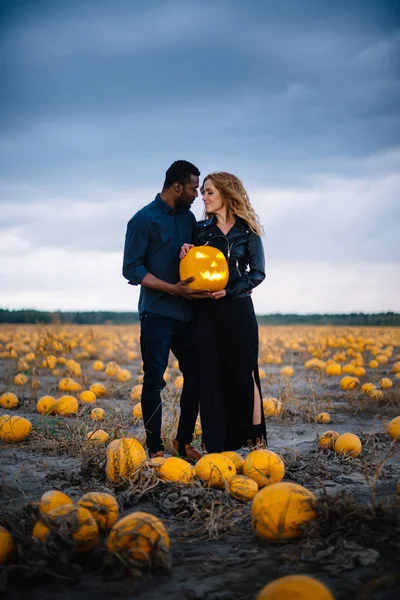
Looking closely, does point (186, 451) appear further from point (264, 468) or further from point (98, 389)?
point (98, 389)

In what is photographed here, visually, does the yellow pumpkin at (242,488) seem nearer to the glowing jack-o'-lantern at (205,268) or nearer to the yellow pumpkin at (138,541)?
the yellow pumpkin at (138,541)

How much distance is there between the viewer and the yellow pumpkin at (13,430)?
469 centimetres

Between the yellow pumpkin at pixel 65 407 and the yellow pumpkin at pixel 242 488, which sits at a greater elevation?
the yellow pumpkin at pixel 242 488

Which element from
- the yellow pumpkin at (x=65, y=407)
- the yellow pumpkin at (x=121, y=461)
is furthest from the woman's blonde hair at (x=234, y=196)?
the yellow pumpkin at (x=65, y=407)

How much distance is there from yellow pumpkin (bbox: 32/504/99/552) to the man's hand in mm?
1954

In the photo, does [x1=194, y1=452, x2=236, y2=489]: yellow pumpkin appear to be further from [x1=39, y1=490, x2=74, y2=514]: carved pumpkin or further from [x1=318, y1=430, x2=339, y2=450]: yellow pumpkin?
[x1=318, y1=430, x2=339, y2=450]: yellow pumpkin

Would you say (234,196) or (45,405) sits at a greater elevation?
(234,196)

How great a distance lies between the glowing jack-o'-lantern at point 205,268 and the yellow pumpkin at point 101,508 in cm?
182

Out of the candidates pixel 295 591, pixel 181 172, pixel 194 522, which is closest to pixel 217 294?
pixel 181 172

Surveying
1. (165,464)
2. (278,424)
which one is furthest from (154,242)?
(278,424)

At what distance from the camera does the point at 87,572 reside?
2.13m

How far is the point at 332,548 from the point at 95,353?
1289 centimetres

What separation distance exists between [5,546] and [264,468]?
5.35 ft

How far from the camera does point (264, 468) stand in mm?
3227
